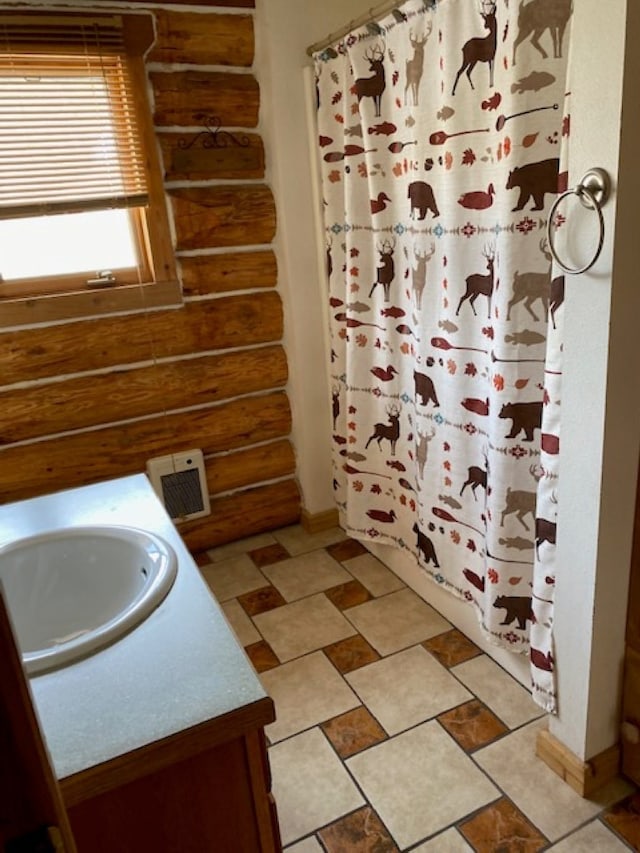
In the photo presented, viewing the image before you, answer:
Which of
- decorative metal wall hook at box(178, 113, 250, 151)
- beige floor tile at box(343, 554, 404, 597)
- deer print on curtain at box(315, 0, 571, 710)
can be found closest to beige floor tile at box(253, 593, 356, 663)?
beige floor tile at box(343, 554, 404, 597)

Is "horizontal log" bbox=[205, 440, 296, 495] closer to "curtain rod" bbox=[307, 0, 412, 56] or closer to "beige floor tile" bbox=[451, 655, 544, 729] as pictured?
"beige floor tile" bbox=[451, 655, 544, 729]

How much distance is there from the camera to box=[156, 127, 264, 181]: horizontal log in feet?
8.13

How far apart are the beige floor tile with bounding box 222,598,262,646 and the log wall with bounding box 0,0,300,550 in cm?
47

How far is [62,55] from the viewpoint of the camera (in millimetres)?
2230

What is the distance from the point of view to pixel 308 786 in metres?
1.74

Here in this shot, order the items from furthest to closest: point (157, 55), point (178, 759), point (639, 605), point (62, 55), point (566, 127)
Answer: point (157, 55) < point (62, 55) < point (639, 605) < point (566, 127) < point (178, 759)

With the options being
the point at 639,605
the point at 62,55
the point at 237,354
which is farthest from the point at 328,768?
the point at 62,55

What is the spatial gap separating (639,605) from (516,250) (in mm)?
898

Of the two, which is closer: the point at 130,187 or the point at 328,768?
the point at 328,768

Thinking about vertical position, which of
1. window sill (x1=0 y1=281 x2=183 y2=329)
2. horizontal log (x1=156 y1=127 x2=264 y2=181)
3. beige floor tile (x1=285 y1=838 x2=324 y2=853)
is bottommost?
beige floor tile (x1=285 y1=838 x2=324 y2=853)

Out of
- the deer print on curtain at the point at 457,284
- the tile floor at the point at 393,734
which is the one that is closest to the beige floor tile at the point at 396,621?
the tile floor at the point at 393,734

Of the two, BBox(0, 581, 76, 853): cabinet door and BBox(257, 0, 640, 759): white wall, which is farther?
BBox(257, 0, 640, 759): white wall

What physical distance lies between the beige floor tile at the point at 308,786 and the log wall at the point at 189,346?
1257mm

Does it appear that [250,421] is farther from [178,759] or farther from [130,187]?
[178,759]
